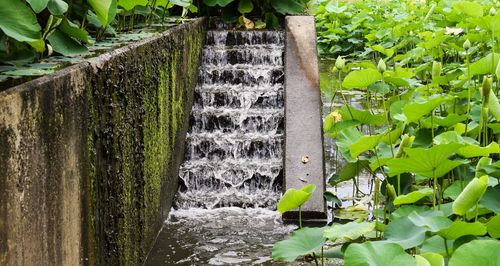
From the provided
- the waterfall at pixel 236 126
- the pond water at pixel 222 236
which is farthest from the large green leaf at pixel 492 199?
the waterfall at pixel 236 126

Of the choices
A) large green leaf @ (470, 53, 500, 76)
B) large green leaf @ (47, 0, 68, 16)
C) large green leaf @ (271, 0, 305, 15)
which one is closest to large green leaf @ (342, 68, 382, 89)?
large green leaf @ (470, 53, 500, 76)

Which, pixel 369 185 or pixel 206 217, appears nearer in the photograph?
pixel 206 217

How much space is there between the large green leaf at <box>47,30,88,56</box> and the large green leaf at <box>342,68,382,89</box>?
1391 mm

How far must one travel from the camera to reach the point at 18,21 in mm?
2150

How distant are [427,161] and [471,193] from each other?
1.38 ft

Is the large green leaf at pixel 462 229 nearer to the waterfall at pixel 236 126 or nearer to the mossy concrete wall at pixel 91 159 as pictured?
the mossy concrete wall at pixel 91 159

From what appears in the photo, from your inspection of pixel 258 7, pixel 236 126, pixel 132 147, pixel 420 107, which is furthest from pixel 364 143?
pixel 258 7

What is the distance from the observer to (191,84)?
5906 mm

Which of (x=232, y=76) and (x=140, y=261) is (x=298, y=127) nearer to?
(x=232, y=76)

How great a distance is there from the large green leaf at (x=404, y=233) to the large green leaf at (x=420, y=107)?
2.00 feet

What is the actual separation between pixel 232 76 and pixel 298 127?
1220 mm

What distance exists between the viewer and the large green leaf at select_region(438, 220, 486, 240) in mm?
2137

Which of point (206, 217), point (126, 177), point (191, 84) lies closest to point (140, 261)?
point (126, 177)

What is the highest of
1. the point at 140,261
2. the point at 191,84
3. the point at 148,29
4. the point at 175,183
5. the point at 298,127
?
the point at 148,29
